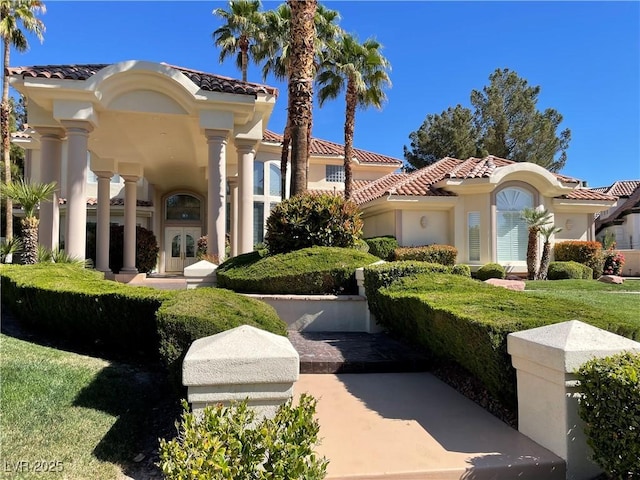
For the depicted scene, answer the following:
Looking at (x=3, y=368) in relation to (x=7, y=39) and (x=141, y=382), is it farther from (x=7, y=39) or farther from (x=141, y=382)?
(x=7, y=39)

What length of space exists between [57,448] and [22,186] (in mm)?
8363

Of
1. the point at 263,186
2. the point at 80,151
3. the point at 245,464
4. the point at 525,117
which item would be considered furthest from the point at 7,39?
the point at 525,117

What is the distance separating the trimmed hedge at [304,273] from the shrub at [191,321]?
318cm

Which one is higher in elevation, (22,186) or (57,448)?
(22,186)

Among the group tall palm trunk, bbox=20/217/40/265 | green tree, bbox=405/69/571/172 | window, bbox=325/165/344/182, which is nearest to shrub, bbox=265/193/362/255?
tall palm trunk, bbox=20/217/40/265

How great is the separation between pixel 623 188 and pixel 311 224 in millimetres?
40588

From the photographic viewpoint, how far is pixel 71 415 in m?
4.14

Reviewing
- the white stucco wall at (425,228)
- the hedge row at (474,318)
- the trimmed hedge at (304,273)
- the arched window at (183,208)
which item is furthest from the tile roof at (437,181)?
the hedge row at (474,318)

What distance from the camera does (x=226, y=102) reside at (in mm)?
11320

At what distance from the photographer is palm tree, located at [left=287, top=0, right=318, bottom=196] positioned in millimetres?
11086

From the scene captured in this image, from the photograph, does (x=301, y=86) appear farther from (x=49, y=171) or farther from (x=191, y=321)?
(x=191, y=321)

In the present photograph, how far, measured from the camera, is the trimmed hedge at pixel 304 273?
28.0ft

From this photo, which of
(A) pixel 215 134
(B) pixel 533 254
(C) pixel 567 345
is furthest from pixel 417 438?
(B) pixel 533 254

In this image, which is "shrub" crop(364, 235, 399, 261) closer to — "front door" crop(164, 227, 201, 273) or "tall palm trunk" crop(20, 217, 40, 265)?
"front door" crop(164, 227, 201, 273)
